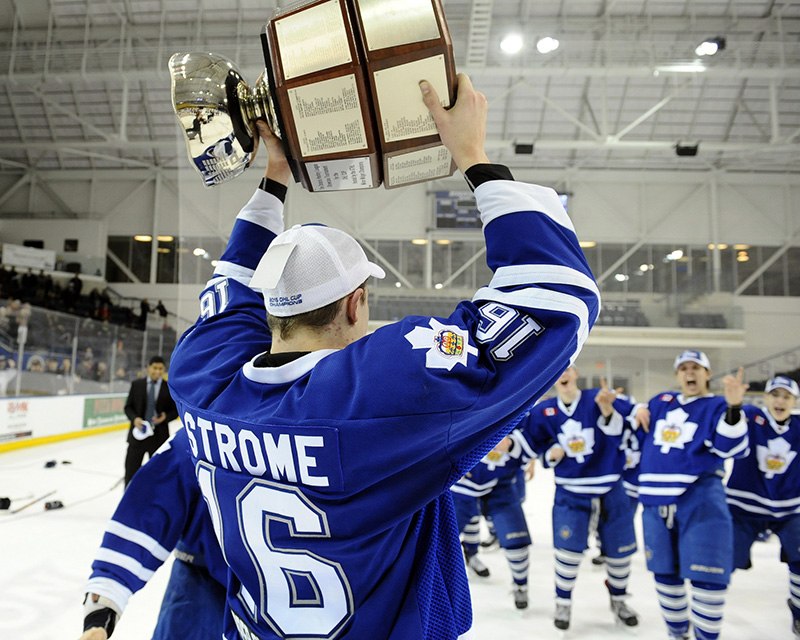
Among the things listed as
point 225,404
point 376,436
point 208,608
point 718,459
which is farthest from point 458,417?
point 718,459

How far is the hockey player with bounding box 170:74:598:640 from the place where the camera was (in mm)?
903

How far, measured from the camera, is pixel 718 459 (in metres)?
3.64

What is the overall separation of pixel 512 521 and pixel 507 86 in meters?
13.5

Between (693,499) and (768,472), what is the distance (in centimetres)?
103

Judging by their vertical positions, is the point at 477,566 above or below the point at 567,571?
below

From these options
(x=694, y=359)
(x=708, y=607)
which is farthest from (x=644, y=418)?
(x=708, y=607)

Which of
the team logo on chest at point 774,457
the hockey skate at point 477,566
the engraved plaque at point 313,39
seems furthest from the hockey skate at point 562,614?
the engraved plaque at point 313,39

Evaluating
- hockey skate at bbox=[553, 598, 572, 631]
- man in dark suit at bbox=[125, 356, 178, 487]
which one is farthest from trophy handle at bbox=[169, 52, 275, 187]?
man in dark suit at bbox=[125, 356, 178, 487]

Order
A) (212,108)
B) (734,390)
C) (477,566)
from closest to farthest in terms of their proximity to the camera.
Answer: (212,108), (734,390), (477,566)

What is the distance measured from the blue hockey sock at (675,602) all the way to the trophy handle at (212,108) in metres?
3.56

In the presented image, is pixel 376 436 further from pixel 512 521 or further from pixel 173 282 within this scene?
pixel 173 282

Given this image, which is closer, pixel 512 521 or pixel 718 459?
pixel 718 459

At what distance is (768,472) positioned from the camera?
13.7 feet

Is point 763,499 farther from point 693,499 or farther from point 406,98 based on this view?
point 406,98
